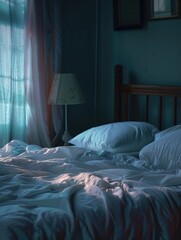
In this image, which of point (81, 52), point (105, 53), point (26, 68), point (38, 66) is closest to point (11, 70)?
point (26, 68)

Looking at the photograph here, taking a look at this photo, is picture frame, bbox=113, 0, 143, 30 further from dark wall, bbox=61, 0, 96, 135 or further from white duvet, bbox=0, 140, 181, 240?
white duvet, bbox=0, 140, 181, 240

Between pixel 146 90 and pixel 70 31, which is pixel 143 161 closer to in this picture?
pixel 146 90

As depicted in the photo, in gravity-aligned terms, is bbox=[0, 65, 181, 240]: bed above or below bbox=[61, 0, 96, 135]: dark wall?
below

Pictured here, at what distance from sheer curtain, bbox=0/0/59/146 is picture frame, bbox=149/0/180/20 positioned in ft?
2.58

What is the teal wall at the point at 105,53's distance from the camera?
115 inches

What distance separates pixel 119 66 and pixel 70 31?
547 millimetres

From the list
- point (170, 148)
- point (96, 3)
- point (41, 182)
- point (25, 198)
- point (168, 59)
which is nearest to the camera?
point (25, 198)

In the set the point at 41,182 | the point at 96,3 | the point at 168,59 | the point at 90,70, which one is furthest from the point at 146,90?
the point at 41,182

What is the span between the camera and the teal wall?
2932 mm

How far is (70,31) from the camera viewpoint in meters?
3.32

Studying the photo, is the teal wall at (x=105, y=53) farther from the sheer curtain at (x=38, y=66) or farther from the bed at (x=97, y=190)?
the bed at (x=97, y=190)

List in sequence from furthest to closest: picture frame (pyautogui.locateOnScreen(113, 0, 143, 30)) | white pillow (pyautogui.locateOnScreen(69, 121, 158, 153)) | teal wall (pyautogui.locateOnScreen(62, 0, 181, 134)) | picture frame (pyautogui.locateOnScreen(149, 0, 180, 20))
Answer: picture frame (pyautogui.locateOnScreen(113, 0, 143, 30))
teal wall (pyautogui.locateOnScreen(62, 0, 181, 134))
picture frame (pyautogui.locateOnScreen(149, 0, 180, 20))
white pillow (pyautogui.locateOnScreen(69, 121, 158, 153))

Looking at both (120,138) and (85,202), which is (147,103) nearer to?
(120,138)

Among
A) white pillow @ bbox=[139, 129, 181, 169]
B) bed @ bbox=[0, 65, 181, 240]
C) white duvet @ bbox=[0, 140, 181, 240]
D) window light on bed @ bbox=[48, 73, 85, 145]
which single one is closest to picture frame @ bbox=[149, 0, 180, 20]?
window light on bed @ bbox=[48, 73, 85, 145]
